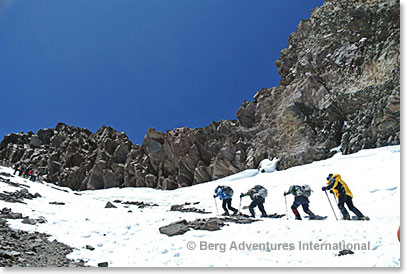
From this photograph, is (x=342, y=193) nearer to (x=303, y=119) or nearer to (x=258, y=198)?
(x=258, y=198)

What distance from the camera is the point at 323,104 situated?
36188mm

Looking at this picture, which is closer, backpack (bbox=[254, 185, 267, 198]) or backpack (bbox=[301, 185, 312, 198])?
backpack (bbox=[301, 185, 312, 198])

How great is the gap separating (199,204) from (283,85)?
28.1 meters

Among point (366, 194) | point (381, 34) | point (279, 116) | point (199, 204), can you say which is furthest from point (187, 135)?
point (366, 194)

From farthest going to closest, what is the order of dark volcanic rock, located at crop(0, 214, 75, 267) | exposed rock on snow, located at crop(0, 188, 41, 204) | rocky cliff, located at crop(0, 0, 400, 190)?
rocky cliff, located at crop(0, 0, 400, 190) → exposed rock on snow, located at crop(0, 188, 41, 204) → dark volcanic rock, located at crop(0, 214, 75, 267)

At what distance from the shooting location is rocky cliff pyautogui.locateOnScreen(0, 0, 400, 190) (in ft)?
99.2

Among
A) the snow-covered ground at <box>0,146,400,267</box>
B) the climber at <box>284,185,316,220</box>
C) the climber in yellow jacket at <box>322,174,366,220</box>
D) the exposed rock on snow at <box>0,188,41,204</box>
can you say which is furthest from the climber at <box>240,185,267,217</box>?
the exposed rock on snow at <box>0,188,41,204</box>

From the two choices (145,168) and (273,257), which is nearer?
(273,257)

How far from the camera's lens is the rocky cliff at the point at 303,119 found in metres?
30.2

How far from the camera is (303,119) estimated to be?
38.0 metres

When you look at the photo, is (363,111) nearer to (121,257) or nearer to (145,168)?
(121,257)
